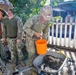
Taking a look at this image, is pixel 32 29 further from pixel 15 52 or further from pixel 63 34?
pixel 63 34

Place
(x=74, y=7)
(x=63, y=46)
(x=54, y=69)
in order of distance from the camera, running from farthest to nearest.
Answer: (x=74, y=7), (x=63, y=46), (x=54, y=69)

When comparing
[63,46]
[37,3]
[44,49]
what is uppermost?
[37,3]

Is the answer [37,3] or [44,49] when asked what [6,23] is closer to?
[44,49]

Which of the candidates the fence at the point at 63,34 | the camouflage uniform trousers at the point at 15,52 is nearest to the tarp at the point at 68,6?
the fence at the point at 63,34

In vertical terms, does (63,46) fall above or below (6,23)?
below

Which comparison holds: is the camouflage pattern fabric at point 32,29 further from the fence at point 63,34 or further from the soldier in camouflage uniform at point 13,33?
the fence at point 63,34

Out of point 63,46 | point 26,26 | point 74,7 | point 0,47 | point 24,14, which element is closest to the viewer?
point 26,26

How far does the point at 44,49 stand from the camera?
4.22 meters

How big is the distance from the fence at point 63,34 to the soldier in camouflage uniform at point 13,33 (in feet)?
8.64

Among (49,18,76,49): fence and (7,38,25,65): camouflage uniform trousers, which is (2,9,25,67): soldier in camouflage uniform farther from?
(49,18,76,49): fence

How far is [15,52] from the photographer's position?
17.7 ft

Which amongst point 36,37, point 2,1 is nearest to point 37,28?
point 36,37

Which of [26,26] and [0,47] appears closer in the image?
[26,26]

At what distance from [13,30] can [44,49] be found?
3.99ft
